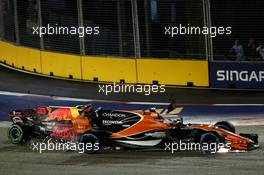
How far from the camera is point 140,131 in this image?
12.6 meters

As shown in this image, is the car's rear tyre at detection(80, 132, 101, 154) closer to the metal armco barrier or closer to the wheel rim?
the wheel rim

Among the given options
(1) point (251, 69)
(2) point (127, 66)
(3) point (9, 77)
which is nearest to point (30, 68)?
(3) point (9, 77)

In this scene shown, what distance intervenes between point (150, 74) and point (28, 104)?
4474 mm

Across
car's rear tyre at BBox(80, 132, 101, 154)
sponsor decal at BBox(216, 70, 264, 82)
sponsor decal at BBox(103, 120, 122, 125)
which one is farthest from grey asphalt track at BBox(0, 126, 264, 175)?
sponsor decal at BBox(216, 70, 264, 82)

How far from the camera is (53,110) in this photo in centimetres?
1373

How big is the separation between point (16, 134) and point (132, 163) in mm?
3466

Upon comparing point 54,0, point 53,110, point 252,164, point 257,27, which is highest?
point 54,0

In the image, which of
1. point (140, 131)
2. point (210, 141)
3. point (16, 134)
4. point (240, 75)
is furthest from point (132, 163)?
point (240, 75)

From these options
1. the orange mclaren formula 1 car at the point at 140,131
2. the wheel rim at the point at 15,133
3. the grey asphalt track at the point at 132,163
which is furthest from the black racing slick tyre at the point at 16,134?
the orange mclaren formula 1 car at the point at 140,131

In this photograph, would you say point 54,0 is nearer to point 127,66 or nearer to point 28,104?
point 127,66

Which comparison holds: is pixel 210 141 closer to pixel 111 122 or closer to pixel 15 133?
pixel 111 122

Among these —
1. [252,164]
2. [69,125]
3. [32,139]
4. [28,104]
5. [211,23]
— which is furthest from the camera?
[211,23]

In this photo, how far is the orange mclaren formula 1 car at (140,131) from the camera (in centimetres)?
1237

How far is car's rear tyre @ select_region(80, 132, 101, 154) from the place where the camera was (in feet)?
41.8
